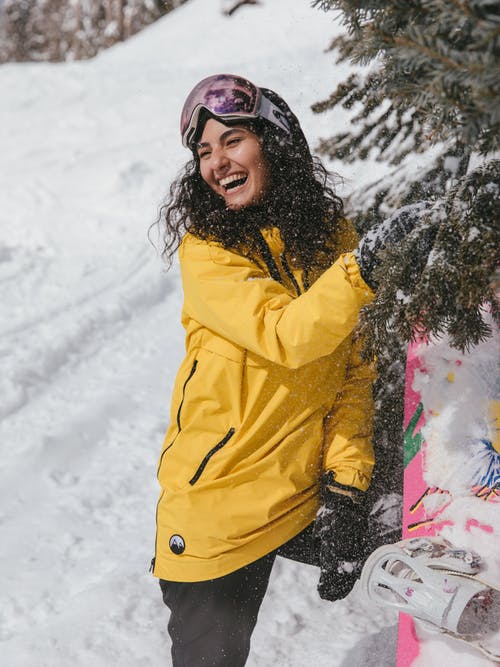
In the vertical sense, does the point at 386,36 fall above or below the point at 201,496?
above

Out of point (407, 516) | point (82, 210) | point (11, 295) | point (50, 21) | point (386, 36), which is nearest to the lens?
point (386, 36)

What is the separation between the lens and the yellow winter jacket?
1972 mm

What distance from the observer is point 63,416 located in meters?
4.75

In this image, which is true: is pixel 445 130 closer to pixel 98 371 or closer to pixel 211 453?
pixel 211 453

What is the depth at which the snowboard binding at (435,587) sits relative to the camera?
5.71 ft

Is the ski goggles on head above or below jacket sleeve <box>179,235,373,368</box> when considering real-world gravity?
above

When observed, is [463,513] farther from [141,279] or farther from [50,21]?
[50,21]

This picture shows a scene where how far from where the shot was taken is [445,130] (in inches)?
51.1

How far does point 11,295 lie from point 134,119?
5544mm

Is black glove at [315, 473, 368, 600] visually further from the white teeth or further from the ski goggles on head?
the ski goggles on head

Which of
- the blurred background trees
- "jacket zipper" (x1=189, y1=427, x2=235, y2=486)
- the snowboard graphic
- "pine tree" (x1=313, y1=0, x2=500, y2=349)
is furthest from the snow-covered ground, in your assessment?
the blurred background trees

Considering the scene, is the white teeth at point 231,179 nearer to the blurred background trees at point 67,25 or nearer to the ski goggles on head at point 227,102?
the ski goggles on head at point 227,102

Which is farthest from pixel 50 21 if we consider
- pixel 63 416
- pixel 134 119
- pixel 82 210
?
pixel 63 416

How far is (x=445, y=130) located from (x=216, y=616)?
1475mm
